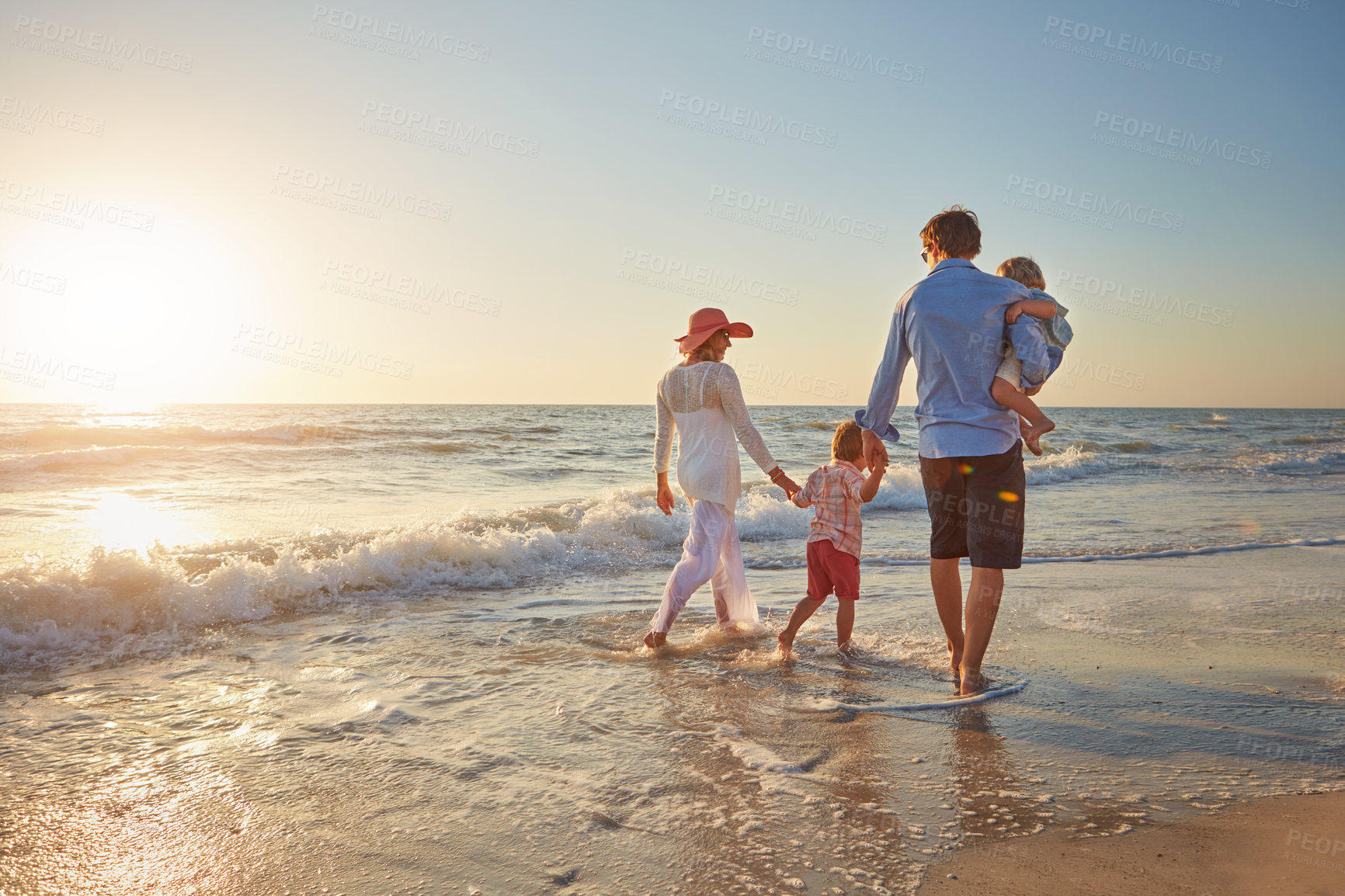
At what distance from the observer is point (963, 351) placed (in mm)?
3227

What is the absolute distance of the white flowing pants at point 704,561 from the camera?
4.30 m

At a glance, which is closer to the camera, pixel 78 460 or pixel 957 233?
pixel 957 233

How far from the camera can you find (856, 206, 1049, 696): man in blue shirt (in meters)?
3.19

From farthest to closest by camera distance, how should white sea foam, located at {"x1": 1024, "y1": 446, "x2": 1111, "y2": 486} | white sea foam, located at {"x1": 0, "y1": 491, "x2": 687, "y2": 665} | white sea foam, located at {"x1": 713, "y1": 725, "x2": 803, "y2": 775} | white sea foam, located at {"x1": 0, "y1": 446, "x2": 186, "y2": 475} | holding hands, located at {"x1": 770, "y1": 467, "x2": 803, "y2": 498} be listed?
white sea foam, located at {"x1": 1024, "y1": 446, "x2": 1111, "y2": 486} → white sea foam, located at {"x1": 0, "y1": 446, "x2": 186, "y2": 475} → white sea foam, located at {"x1": 0, "y1": 491, "x2": 687, "y2": 665} → holding hands, located at {"x1": 770, "y1": 467, "x2": 803, "y2": 498} → white sea foam, located at {"x1": 713, "y1": 725, "x2": 803, "y2": 775}

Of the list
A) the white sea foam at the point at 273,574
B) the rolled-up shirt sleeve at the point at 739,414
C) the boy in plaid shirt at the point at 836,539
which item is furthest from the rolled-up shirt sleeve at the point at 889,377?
the white sea foam at the point at 273,574

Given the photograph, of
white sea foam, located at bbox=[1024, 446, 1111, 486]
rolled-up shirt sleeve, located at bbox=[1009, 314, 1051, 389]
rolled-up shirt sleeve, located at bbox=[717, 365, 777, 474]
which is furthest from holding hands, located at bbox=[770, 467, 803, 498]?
white sea foam, located at bbox=[1024, 446, 1111, 486]

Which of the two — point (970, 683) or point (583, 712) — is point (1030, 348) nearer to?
point (970, 683)

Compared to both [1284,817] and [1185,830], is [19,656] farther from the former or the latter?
[1284,817]

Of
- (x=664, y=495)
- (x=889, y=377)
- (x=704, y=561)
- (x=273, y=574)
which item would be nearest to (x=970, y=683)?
(x=889, y=377)

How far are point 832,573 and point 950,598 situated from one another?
70cm

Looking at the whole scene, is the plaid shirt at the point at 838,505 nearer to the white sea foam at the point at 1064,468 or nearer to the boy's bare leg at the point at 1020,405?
the boy's bare leg at the point at 1020,405

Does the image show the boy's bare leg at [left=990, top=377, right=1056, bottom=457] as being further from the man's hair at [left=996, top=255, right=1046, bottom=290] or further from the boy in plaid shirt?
the boy in plaid shirt

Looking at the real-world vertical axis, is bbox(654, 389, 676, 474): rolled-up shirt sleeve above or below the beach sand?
above

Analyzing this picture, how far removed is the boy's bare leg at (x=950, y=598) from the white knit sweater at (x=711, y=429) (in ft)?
3.39
